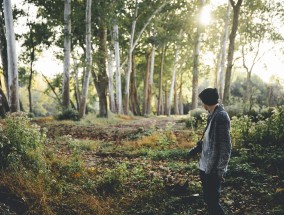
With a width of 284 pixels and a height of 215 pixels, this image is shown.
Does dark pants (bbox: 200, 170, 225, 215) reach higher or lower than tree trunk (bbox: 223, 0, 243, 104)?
lower

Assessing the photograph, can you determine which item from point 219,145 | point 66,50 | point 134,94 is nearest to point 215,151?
point 219,145

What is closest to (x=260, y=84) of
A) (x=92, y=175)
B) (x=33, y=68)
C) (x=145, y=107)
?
(x=145, y=107)

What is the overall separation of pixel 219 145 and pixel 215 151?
10cm

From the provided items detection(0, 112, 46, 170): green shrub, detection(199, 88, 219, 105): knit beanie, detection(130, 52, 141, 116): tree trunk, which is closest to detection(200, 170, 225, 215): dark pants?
detection(199, 88, 219, 105): knit beanie

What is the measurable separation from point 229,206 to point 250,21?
107 feet

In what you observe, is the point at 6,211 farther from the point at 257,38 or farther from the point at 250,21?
the point at 257,38

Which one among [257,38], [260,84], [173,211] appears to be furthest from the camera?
[260,84]

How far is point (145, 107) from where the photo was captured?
33.7m

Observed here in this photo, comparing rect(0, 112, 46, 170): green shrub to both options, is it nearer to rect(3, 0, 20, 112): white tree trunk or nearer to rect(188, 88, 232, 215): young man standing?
rect(188, 88, 232, 215): young man standing

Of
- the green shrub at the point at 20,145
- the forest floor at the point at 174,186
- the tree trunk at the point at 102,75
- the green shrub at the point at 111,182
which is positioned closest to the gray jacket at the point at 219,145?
the forest floor at the point at 174,186

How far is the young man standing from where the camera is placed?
4.06 m

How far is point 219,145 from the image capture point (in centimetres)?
409

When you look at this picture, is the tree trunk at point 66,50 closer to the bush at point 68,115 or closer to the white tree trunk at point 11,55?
the bush at point 68,115

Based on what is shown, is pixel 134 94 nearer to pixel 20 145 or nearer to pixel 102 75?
pixel 102 75
